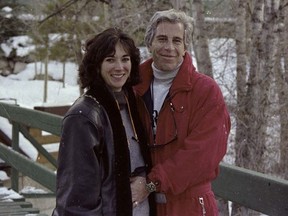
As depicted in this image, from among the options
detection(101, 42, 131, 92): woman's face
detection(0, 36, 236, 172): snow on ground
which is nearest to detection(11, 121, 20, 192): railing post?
detection(101, 42, 131, 92): woman's face

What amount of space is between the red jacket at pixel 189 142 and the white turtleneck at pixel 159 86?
0.04 meters

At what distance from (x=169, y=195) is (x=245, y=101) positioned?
7.86m

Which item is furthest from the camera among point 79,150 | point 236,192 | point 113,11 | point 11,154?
point 113,11

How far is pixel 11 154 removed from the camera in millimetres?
6516

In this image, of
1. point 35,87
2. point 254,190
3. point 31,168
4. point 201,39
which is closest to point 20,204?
point 31,168

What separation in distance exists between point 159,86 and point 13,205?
307cm

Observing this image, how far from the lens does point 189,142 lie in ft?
8.89

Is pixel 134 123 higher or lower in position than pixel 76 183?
higher

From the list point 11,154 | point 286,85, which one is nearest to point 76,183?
point 11,154

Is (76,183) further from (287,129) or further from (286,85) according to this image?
(286,85)

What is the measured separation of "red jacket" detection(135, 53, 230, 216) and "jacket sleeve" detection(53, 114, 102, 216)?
0.34 metres

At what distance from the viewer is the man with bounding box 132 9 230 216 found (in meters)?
2.71

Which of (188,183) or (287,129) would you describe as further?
(287,129)

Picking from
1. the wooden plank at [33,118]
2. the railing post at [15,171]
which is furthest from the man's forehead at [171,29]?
the railing post at [15,171]
